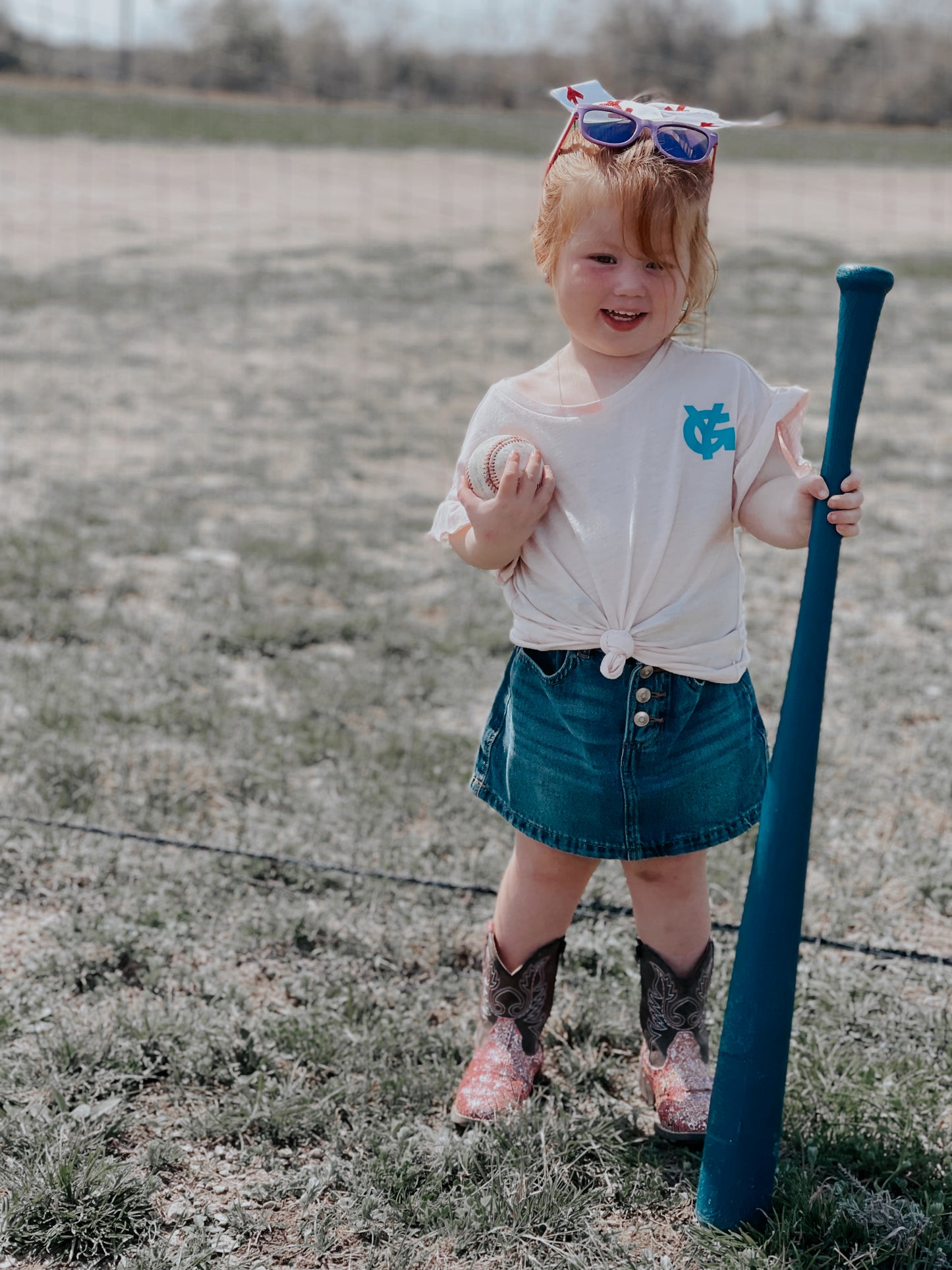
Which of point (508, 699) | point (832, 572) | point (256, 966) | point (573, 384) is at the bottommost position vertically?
point (256, 966)

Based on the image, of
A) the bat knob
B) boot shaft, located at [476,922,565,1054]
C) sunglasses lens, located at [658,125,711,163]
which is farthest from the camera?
boot shaft, located at [476,922,565,1054]

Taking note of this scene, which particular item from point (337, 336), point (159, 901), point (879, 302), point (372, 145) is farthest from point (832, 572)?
point (372, 145)

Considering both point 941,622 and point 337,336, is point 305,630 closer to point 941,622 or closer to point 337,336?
point 941,622

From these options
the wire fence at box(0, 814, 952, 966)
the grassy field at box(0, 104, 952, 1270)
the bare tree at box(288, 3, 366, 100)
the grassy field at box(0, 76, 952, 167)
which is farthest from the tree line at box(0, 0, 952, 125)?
the wire fence at box(0, 814, 952, 966)

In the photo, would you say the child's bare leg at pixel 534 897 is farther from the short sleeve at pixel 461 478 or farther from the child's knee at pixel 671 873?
the short sleeve at pixel 461 478

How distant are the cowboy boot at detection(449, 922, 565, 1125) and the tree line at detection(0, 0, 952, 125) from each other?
23357 mm

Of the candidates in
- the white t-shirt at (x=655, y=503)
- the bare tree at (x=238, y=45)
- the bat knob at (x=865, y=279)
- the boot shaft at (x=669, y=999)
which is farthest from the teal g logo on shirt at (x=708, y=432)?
the bare tree at (x=238, y=45)

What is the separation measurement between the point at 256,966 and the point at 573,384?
1.12m

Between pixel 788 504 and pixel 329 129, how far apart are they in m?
20.8

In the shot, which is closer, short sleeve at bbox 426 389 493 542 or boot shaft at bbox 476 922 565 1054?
short sleeve at bbox 426 389 493 542

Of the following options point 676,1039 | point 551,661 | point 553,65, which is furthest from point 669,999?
point 553,65

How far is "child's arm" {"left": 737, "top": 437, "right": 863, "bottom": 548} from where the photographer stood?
58.7 inches

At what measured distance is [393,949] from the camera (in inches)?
87.4

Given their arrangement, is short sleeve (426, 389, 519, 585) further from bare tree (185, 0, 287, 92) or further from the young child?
bare tree (185, 0, 287, 92)
